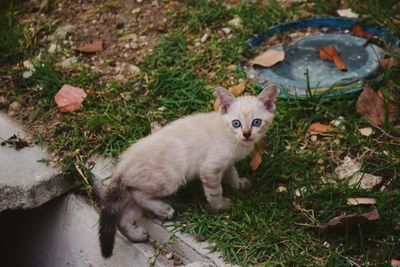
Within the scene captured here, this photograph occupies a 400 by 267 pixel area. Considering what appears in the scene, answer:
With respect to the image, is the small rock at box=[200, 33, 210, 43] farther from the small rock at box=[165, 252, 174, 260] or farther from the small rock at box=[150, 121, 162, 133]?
the small rock at box=[165, 252, 174, 260]

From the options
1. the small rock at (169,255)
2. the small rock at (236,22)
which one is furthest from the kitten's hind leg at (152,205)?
the small rock at (236,22)

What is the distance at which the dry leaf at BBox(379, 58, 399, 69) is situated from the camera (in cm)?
453

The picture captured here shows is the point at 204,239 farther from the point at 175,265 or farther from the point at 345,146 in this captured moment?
the point at 345,146

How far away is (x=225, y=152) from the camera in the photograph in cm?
370

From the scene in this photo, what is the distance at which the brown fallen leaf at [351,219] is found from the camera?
3.44 metres

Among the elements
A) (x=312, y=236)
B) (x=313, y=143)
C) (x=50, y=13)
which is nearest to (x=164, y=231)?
(x=312, y=236)

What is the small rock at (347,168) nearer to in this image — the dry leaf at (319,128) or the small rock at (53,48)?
the dry leaf at (319,128)

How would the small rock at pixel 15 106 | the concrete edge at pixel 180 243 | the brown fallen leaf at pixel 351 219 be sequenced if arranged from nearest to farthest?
the brown fallen leaf at pixel 351 219 < the concrete edge at pixel 180 243 < the small rock at pixel 15 106

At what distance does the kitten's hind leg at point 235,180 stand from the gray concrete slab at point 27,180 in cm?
111

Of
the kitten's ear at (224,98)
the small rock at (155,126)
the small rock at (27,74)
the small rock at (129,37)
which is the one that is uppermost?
the kitten's ear at (224,98)

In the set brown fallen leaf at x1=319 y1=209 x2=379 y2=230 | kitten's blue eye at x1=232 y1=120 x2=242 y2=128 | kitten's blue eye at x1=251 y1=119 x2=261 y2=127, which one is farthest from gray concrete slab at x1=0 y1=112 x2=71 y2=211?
brown fallen leaf at x1=319 y1=209 x2=379 y2=230

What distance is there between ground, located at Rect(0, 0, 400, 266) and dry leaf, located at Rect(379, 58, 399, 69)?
85 millimetres

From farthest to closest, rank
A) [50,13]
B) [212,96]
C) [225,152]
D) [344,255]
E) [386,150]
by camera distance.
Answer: [50,13] → [212,96] → [386,150] → [225,152] → [344,255]

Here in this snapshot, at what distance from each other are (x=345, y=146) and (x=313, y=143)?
8.5 inches
